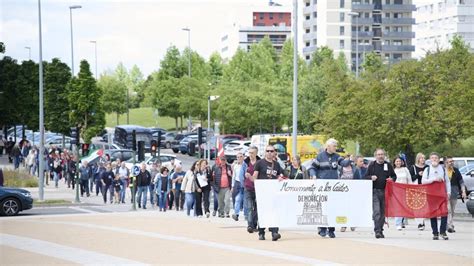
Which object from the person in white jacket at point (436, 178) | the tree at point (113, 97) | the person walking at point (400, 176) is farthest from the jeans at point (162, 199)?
the tree at point (113, 97)

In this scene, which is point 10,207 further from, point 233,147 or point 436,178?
point 233,147

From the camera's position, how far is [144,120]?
454ft

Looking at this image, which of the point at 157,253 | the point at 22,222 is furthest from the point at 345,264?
the point at 22,222

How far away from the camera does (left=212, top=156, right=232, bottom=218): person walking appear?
29250 millimetres

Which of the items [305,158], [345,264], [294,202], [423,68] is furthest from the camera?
[305,158]

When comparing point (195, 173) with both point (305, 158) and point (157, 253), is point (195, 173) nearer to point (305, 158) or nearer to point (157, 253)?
point (157, 253)

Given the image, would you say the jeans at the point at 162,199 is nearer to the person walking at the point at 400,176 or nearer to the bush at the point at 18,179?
the person walking at the point at 400,176

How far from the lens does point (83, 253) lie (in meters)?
17.8

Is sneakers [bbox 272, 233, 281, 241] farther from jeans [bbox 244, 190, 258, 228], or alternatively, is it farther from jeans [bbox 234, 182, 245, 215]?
jeans [bbox 234, 182, 245, 215]

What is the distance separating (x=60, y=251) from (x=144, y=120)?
12057 cm

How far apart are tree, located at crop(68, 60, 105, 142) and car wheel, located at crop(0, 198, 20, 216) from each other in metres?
41.6

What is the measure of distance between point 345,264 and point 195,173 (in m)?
14.0

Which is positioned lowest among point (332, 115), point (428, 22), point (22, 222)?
point (22, 222)

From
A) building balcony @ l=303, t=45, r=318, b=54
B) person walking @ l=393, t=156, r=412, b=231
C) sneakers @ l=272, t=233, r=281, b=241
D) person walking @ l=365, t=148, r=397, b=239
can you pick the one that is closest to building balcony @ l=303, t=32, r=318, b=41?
building balcony @ l=303, t=45, r=318, b=54
